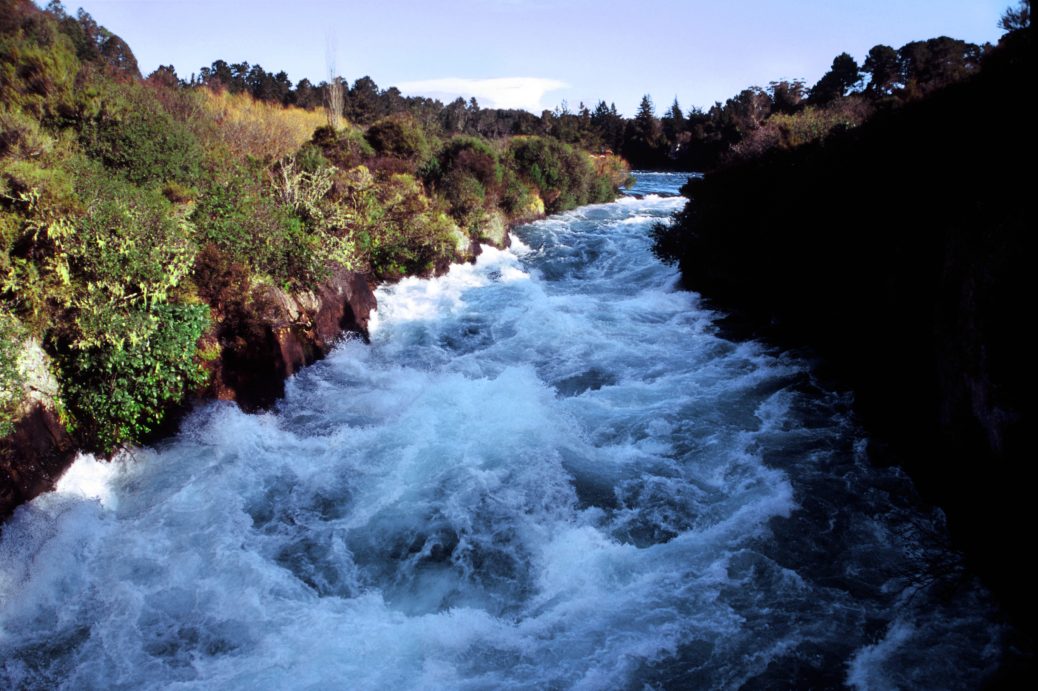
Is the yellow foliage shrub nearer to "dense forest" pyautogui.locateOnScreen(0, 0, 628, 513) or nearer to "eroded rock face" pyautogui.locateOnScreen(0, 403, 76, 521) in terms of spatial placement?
"dense forest" pyautogui.locateOnScreen(0, 0, 628, 513)

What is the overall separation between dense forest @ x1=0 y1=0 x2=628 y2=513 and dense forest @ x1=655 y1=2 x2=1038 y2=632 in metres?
9.38

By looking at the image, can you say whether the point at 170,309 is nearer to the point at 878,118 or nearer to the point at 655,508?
the point at 655,508

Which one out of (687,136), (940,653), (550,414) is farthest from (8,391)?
(687,136)

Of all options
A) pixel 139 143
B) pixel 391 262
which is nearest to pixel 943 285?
pixel 391 262

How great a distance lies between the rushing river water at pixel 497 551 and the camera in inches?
196

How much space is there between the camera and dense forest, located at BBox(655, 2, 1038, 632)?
16.5 feet

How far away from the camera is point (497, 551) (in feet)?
21.1

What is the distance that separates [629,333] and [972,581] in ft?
27.4

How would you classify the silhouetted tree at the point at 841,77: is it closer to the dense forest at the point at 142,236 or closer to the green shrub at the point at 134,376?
the dense forest at the point at 142,236

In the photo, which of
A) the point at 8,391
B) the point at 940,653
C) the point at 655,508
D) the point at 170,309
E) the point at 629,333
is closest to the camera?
the point at 940,653

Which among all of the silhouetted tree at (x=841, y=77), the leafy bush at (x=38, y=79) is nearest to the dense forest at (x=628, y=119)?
the silhouetted tree at (x=841, y=77)

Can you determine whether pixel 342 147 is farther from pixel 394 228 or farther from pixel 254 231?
pixel 254 231

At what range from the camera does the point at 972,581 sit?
223 inches

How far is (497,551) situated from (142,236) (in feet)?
22.2
